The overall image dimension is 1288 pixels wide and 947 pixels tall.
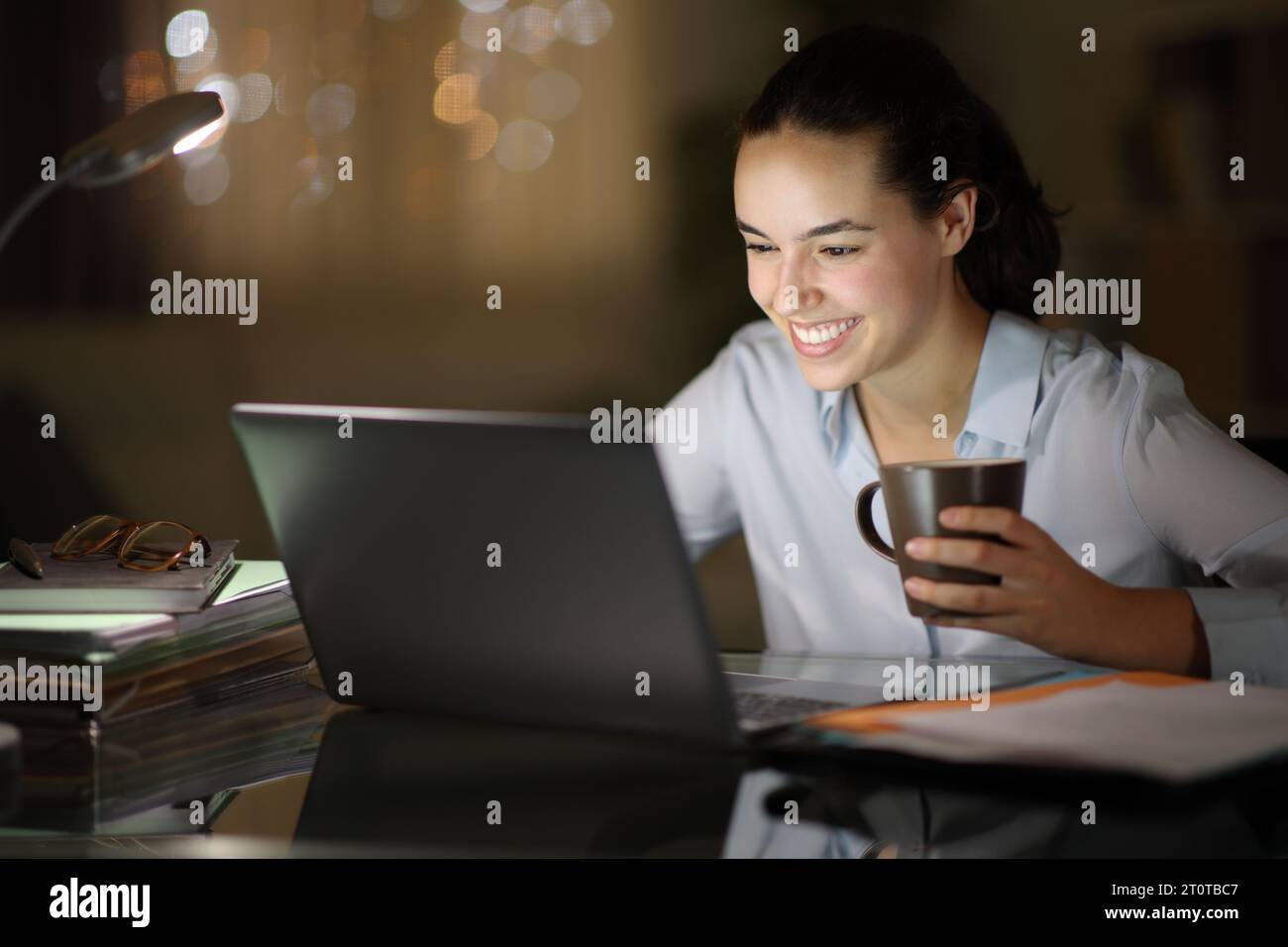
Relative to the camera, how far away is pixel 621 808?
71cm

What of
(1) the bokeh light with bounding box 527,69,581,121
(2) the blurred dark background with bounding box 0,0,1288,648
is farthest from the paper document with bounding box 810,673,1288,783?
(1) the bokeh light with bounding box 527,69,581,121

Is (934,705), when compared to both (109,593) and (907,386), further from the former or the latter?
(907,386)

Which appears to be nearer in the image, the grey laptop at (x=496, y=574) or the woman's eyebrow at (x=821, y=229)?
the grey laptop at (x=496, y=574)

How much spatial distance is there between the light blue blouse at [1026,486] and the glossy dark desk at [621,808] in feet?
1.37

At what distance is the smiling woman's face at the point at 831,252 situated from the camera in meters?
1.50

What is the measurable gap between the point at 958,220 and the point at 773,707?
94 cm

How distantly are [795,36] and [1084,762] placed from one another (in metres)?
2.47

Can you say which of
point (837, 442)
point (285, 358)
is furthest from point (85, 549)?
point (285, 358)

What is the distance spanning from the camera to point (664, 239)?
3.18 metres

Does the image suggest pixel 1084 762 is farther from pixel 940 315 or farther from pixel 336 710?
pixel 940 315

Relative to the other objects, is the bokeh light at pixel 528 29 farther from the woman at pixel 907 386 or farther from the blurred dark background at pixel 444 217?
the woman at pixel 907 386

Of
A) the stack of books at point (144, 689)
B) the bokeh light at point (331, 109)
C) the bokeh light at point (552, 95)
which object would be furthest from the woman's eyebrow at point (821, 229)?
the bokeh light at point (331, 109)

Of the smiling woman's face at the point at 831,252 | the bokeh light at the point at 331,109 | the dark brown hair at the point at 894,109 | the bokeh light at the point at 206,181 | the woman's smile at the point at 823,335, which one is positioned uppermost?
the bokeh light at the point at 331,109
